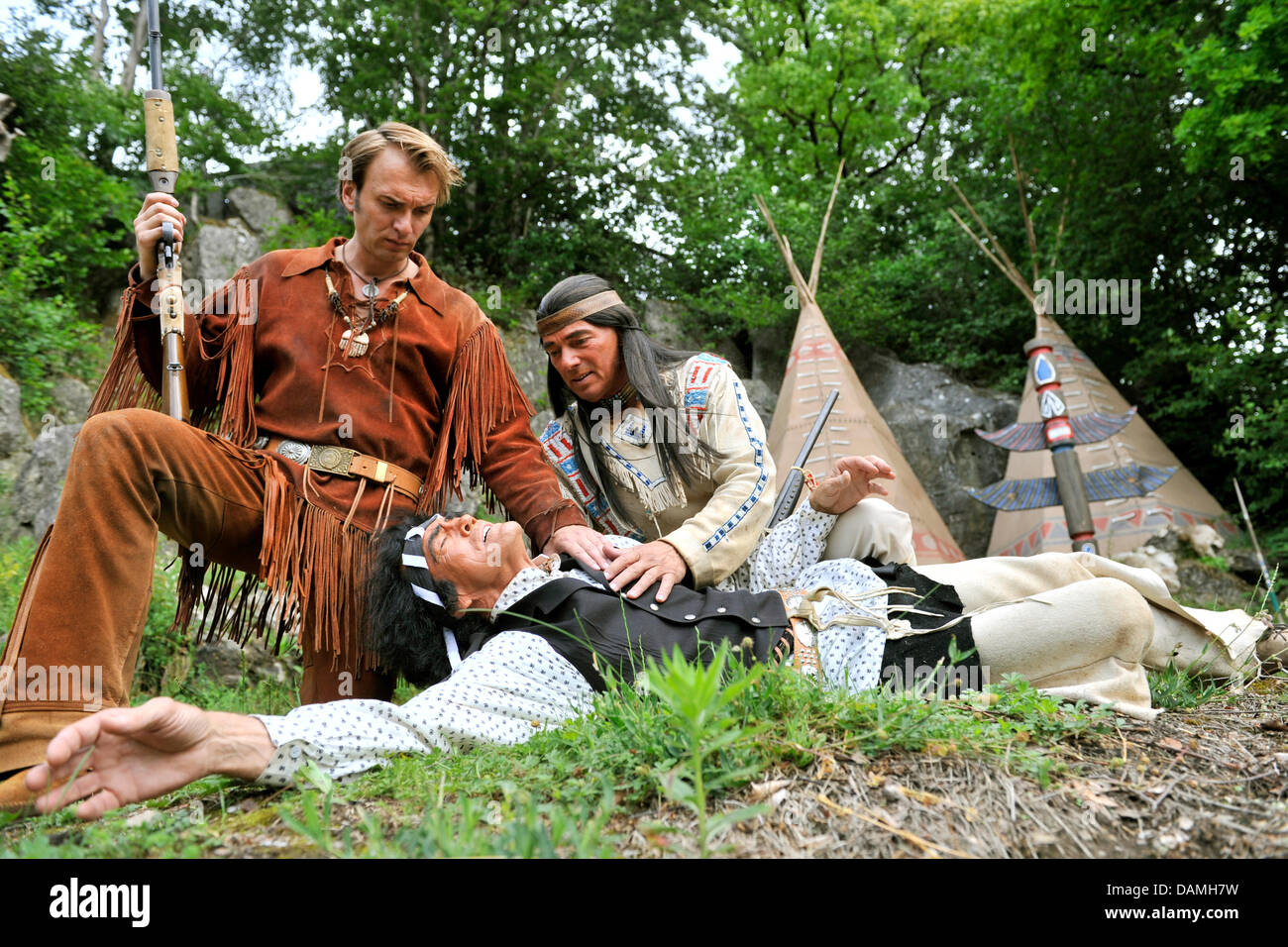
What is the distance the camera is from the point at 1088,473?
6.67 meters

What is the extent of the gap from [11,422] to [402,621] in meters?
5.84

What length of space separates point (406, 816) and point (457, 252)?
8.55 m

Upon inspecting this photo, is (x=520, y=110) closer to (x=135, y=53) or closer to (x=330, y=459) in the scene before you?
(x=135, y=53)

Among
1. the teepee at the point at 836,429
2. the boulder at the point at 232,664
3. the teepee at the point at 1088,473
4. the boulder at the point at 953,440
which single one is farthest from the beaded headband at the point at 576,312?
the boulder at the point at 953,440

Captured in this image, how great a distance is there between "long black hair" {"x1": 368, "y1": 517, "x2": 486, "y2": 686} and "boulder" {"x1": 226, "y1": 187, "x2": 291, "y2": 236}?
849 cm

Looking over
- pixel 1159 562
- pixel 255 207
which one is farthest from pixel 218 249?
pixel 1159 562

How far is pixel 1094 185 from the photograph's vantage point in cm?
811

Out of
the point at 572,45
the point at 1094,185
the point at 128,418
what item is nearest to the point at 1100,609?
the point at 128,418

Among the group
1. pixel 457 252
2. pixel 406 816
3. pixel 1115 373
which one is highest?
pixel 457 252

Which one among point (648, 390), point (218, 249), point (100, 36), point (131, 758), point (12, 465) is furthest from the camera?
point (100, 36)

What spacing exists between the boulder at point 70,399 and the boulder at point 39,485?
45.3 inches

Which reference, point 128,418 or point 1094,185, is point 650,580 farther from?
point 1094,185

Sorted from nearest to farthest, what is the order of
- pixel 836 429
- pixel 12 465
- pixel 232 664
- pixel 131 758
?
pixel 131 758 → pixel 232 664 → pixel 12 465 → pixel 836 429
